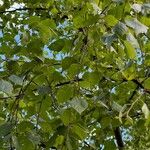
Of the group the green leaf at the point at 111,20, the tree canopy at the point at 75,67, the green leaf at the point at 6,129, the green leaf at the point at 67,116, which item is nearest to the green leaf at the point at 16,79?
the tree canopy at the point at 75,67

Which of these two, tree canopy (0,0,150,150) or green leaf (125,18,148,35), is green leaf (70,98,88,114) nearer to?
tree canopy (0,0,150,150)

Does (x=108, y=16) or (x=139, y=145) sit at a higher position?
(x=139, y=145)

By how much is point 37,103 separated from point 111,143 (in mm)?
704

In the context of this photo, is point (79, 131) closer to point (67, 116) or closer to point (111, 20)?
point (67, 116)

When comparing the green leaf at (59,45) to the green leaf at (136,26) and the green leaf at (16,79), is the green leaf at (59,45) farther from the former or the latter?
the green leaf at (136,26)

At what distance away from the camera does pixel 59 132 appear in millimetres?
2822

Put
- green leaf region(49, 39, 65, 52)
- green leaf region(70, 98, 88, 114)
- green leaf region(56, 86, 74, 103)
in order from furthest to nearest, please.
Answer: green leaf region(49, 39, 65, 52)
green leaf region(56, 86, 74, 103)
green leaf region(70, 98, 88, 114)

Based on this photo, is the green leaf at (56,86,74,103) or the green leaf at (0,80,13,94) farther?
the green leaf at (56,86,74,103)

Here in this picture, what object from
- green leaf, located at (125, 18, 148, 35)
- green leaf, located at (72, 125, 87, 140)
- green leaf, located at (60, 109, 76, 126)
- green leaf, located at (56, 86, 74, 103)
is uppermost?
green leaf, located at (125, 18, 148, 35)

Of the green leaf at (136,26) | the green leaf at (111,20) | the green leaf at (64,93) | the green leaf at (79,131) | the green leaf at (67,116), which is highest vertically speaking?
the green leaf at (111,20)

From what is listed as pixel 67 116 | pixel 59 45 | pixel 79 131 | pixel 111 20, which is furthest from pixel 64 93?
pixel 111 20

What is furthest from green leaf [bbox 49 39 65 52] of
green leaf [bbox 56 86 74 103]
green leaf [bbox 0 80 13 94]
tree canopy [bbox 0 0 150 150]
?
green leaf [bbox 0 80 13 94]

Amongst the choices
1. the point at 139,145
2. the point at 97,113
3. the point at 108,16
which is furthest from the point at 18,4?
the point at 108,16

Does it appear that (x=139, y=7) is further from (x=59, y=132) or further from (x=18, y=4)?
(x=18, y=4)
